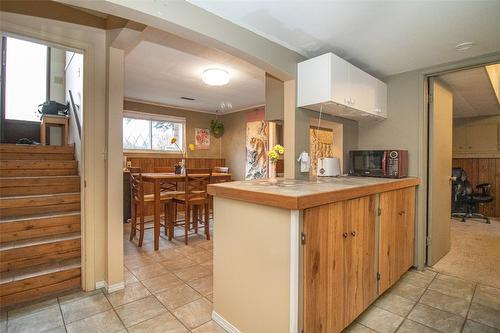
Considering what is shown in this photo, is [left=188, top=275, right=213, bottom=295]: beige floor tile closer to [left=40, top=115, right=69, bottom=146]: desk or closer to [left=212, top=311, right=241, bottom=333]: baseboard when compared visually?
[left=212, top=311, right=241, bottom=333]: baseboard

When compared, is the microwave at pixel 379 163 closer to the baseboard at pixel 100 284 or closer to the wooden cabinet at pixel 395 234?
the wooden cabinet at pixel 395 234

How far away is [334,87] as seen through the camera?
219 centimetres

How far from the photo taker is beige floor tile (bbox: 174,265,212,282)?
8.35 feet

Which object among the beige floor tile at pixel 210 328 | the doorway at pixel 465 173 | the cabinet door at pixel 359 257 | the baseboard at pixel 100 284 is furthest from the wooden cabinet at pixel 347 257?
the baseboard at pixel 100 284

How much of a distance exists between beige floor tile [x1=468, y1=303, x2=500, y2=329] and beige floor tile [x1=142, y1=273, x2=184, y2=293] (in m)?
2.41

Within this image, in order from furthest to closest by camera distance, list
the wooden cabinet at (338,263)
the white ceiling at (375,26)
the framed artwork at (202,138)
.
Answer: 1. the framed artwork at (202,138)
2. the white ceiling at (375,26)
3. the wooden cabinet at (338,263)

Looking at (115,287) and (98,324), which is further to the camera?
(115,287)

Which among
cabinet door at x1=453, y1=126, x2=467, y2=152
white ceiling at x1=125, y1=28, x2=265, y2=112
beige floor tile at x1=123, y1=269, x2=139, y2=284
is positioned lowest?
beige floor tile at x1=123, y1=269, x2=139, y2=284

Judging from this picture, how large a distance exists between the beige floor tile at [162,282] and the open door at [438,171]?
2717 millimetres

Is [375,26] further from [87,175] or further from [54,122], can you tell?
Result: [54,122]

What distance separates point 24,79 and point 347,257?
20.5ft

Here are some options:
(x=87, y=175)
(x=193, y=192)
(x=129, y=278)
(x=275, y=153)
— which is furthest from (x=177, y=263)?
(x=275, y=153)

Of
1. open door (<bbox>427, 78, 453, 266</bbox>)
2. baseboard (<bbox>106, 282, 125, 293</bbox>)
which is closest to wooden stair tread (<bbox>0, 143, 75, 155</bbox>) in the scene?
baseboard (<bbox>106, 282, 125, 293</bbox>)

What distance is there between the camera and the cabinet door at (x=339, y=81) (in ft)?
7.14
